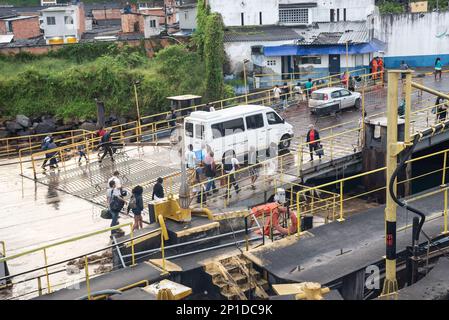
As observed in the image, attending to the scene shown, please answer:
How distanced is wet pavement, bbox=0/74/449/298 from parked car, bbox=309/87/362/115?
41 centimetres

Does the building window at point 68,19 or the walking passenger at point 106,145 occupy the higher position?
the building window at point 68,19

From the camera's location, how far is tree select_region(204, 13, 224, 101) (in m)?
38.8

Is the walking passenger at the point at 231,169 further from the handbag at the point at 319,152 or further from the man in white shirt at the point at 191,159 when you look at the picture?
the handbag at the point at 319,152

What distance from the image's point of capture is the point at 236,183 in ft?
63.9

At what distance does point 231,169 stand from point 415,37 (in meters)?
27.5

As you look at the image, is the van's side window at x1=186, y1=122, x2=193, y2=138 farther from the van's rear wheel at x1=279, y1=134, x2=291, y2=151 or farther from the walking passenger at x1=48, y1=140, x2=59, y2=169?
the walking passenger at x1=48, y1=140, x2=59, y2=169

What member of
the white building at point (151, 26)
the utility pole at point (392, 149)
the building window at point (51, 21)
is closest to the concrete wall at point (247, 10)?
the white building at point (151, 26)

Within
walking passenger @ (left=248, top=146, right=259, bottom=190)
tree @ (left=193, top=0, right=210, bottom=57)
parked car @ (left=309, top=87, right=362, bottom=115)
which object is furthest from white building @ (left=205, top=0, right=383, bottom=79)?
walking passenger @ (left=248, top=146, right=259, bottom=190)

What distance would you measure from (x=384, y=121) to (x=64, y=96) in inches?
918

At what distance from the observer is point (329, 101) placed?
91.0 ft

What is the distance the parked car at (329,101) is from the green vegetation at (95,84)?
12161 millimetres

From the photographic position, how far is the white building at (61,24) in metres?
48.6
